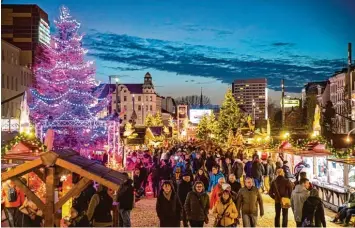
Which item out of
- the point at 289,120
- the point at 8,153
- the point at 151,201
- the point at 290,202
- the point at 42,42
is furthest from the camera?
the point at 289,120

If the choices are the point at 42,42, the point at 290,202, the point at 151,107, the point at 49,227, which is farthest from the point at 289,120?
the point at 49,227

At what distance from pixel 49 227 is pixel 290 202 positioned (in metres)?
7.71

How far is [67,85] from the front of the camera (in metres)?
32.0

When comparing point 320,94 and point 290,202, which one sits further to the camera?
point 320,94

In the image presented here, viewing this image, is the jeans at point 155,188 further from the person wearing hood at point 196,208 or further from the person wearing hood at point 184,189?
the person wearing hood at point 196,208

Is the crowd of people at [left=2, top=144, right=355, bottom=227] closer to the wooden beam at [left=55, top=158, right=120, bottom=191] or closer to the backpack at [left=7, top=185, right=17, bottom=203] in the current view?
the backpack at [left=7, top=185, right=17, bottom=203]

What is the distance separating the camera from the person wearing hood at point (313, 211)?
11.8 metres

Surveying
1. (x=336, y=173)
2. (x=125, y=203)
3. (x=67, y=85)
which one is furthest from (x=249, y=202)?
(x=67, y=85)

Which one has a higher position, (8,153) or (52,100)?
(52,100)

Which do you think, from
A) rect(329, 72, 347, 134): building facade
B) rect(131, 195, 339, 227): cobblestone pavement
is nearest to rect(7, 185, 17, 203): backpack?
rect(131, 195, 339, 227): cobblestone pavement

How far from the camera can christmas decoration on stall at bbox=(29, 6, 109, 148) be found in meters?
31.5

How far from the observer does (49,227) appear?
7.72 meters

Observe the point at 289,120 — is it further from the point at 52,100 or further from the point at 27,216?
the point at 27,216

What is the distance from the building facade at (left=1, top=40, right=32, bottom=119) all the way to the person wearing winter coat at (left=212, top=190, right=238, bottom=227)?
43158 mm
